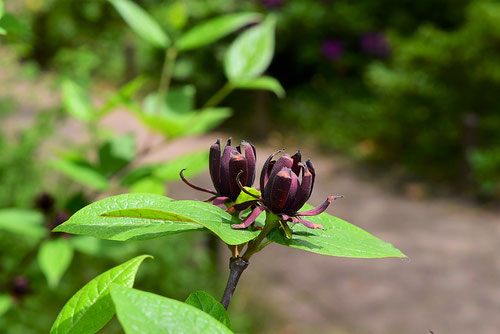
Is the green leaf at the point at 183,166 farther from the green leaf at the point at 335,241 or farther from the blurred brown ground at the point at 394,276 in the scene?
the blurred brown ground at the point at 394,276

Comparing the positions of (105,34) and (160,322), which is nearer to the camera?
(160,322)

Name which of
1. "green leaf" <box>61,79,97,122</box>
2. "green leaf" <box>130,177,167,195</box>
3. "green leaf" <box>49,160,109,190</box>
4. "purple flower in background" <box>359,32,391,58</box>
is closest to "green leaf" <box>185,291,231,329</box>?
"green leaf" <box>130,177,167,195</box>

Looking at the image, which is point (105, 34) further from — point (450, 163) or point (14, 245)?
point (14, 245)

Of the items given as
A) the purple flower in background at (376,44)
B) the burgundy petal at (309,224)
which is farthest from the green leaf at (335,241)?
the purple flower in background at (376,44)

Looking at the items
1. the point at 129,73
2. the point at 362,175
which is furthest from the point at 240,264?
the point at 129,73

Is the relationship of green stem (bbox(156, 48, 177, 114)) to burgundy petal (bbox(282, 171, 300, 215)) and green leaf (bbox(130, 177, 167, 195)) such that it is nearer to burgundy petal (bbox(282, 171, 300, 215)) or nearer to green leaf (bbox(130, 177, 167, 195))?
green leaf (bbox(130, 177, 167, 195))

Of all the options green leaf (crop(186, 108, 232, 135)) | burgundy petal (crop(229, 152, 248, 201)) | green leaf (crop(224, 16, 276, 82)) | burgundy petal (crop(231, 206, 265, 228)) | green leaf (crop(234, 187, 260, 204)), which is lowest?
burgundy petal (crop(231, 206, 265, 228))
